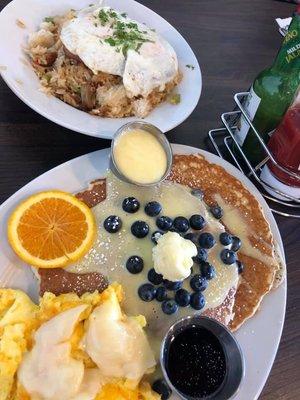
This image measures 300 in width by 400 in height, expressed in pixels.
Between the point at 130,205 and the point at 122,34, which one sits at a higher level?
the point at 122,34

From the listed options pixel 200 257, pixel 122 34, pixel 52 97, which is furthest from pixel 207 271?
pixel 122 34

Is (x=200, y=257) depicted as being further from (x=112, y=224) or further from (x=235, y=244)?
(x=112, y=224)

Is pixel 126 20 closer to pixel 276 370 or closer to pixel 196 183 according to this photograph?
pixel 196 183

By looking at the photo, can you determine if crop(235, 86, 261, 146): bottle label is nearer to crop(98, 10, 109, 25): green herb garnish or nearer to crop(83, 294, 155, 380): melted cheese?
crop(98, 10, 109, 25): green herb garnish

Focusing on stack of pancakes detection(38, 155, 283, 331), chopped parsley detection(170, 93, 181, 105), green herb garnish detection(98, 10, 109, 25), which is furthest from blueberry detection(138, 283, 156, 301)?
green herb garnish detection(98, 10, 109, 25)

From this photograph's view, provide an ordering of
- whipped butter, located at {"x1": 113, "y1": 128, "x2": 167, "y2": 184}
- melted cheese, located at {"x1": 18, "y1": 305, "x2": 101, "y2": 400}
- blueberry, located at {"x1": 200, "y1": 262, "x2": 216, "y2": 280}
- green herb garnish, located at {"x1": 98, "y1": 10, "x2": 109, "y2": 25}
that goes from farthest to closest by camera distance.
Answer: green herb garnish, located at {"x1": 98, "y1": 10, "x2": 109, "y2": 25} < whipped butter, located at {"x1": 113, "y1": 128, "x2": 167, "y2": 184} < blueberry, located at {"x1": 200, "y1": 262, "x2": 216, "y2": 280} < melted cheese, located at {"x1": 18, "y1": 305, "x2": 101, "y2": 400}

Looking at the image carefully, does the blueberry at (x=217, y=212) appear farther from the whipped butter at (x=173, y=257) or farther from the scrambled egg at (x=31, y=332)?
the scrambled egg at (x=31, y=332)

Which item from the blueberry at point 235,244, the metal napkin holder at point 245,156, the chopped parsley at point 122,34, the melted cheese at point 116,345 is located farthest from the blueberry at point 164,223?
the chopped parsley at point 122,34
